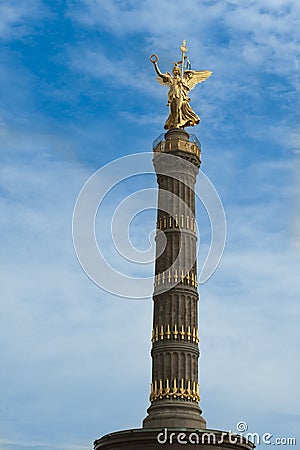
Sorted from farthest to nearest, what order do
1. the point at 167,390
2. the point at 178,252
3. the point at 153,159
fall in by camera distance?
1. the point at 153,159
2. the point at 178,252
3. the point at 167,390

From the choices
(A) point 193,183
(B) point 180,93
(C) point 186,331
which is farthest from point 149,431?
(B) point 180,93

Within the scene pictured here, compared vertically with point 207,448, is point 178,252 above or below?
above

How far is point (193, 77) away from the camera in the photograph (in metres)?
72.7

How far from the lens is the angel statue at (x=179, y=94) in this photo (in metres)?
71.1

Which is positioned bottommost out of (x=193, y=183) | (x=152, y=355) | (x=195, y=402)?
(x=195, y=402)

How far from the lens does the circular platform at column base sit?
56.3 meters

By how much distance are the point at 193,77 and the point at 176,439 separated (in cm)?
3423

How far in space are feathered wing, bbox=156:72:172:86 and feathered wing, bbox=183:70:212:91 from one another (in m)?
1.44

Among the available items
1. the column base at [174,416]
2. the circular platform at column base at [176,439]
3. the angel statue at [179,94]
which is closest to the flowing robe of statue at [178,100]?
the angel statue at [179,94]

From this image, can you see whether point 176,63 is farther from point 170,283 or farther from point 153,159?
point 170,283

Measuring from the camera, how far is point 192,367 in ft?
205

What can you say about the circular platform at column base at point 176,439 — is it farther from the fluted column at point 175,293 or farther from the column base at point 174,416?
the fluted column at point 175,293

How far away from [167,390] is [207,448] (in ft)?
21.2

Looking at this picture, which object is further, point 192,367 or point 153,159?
point 153,159
